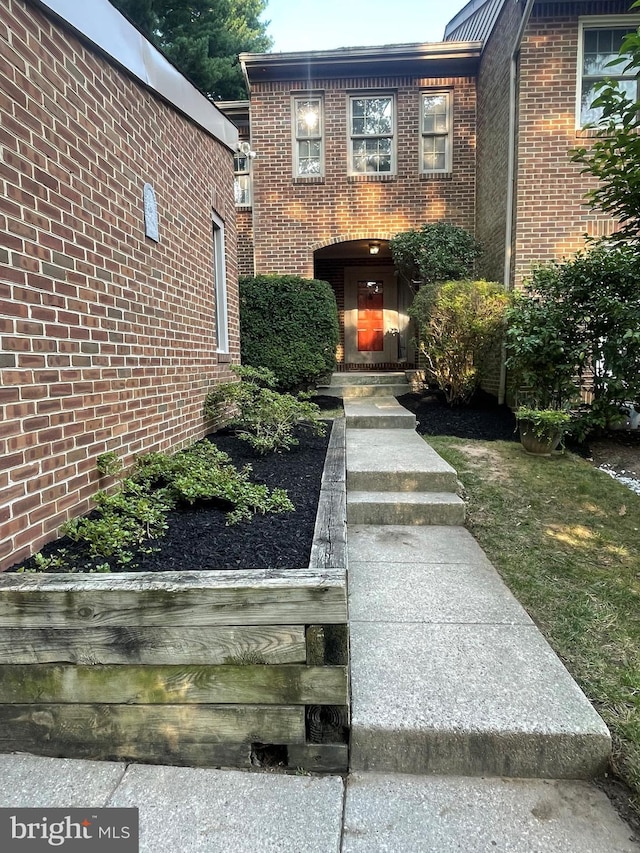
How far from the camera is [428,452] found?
4.45 metres

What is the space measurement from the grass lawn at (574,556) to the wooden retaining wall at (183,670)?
971 mm

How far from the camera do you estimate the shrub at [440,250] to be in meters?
8.08

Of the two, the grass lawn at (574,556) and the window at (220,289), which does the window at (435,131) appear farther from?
the grass lawn at (574,556)

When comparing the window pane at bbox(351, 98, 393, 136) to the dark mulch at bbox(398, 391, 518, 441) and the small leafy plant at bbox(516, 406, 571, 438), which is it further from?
the small leafy plant at bbox(516, 406, 571, 438)

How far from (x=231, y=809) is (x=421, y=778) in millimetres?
593

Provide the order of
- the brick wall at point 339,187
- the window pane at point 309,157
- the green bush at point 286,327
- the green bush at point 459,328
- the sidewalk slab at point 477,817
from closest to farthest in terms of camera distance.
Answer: the sidewalk slab at point 477,817, the green bush at point 459,328, the green bush at point 286,327, the brick wall at point 339,187, the window pane at point 309,157

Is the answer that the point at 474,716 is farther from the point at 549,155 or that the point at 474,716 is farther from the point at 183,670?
the point at 549,155

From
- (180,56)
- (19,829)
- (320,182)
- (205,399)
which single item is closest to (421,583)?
(19,829)

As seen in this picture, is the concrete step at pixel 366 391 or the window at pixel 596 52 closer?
the window at pixel 596 52

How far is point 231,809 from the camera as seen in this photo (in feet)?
4.58

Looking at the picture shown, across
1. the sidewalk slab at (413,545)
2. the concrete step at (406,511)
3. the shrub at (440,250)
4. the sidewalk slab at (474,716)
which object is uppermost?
the shrub at (440,250)

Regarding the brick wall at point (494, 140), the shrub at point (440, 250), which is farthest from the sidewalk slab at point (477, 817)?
the shrub at point (440, 250)

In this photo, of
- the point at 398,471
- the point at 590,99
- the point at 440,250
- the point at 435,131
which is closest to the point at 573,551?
the point at 398,471

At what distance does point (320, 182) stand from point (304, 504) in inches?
305
